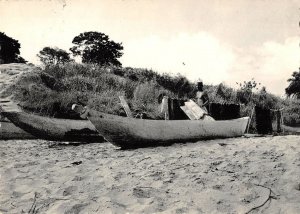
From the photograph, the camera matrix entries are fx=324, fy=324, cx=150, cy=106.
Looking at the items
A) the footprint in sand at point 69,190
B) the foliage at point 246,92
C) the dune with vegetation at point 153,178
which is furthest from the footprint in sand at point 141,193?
the foliage at point 246,92

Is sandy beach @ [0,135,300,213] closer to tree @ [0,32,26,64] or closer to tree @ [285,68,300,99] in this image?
tree @ [0,32,26,64]

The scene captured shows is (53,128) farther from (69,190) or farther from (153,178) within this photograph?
(153,178)

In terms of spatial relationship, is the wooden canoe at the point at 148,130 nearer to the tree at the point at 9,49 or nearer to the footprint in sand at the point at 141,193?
the footprint in sand at the point at 141,193

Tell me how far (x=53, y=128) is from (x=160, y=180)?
13.6 feet

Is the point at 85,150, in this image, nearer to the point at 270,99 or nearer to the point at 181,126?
the point at 181,126

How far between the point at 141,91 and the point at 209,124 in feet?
24.4

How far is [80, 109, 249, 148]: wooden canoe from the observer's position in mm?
5555

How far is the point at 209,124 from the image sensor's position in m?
6.79

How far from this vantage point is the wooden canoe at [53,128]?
6.89m

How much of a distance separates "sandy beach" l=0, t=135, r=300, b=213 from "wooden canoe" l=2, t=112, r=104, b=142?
1395mm

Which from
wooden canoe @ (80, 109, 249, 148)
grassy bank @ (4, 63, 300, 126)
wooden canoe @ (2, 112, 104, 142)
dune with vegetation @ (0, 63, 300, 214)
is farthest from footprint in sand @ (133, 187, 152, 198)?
grassy bank @ (4, 63, 300, 126)

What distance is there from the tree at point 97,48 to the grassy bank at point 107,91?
1066 centimetres

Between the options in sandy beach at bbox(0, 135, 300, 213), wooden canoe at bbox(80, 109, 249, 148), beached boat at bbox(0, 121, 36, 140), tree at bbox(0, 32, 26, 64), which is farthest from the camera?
tree at bbox(0, 32, 26, 64)

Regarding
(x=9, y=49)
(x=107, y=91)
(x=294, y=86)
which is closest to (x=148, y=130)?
(x=107, y=91)
